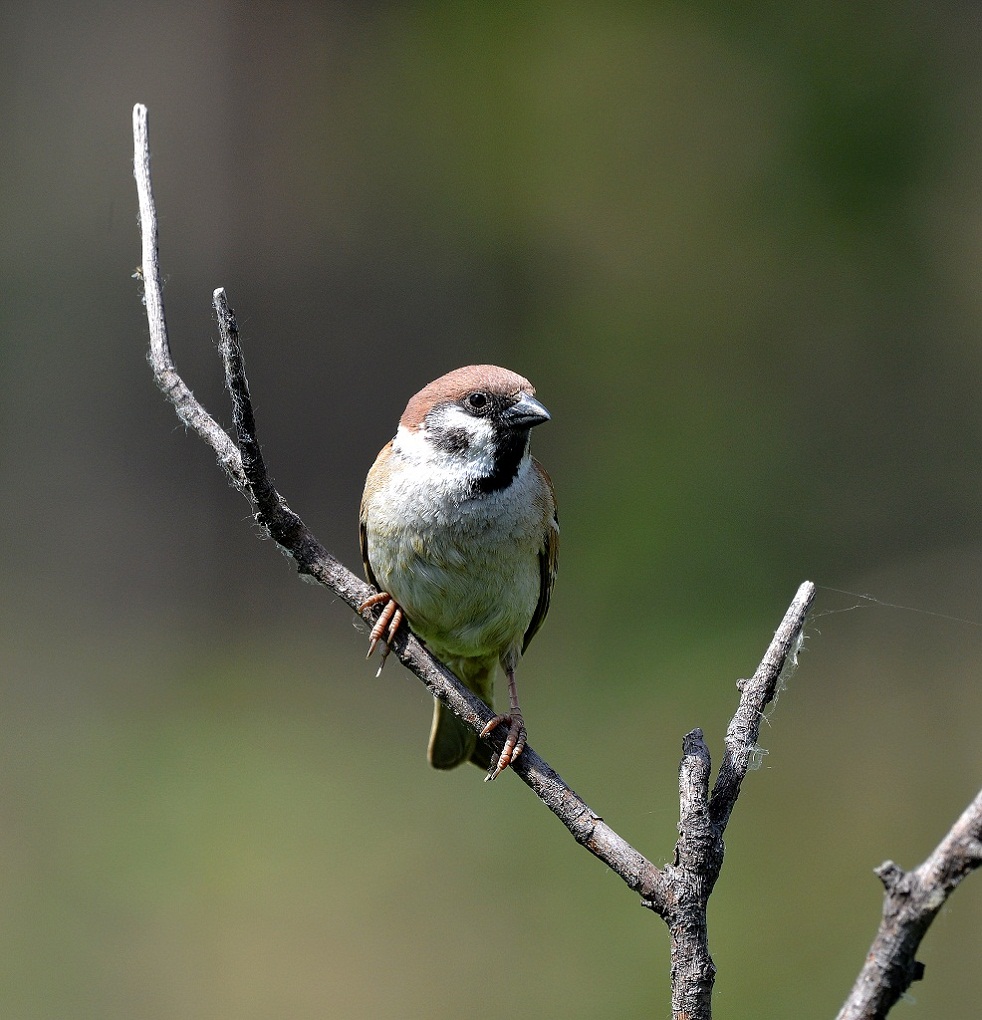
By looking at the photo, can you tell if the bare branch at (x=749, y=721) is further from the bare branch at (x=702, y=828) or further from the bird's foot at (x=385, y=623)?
the bird's foot at (x=385, y=623)

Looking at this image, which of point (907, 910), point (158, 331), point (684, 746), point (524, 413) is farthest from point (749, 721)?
point (524, 413)

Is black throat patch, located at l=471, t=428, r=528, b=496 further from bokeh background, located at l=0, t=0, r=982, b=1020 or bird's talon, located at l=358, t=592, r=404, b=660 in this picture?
bokeh background, located at l=0, t=0, r=982, b=1020

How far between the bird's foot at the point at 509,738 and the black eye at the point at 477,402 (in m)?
0.59

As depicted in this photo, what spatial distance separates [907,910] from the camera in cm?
96

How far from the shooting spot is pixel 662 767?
455 cm

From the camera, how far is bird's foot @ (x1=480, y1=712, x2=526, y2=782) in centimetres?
194

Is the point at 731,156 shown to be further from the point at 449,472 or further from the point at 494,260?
the point at 449,472

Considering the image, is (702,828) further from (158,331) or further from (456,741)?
(456,741)

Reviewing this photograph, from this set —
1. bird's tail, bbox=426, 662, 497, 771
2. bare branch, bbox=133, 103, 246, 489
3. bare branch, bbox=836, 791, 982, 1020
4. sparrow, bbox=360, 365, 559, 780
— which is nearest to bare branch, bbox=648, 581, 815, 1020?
bare branch, bbox=836, 791, 982, 1020

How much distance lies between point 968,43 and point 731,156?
1.42 meters

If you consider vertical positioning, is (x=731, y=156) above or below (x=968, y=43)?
below

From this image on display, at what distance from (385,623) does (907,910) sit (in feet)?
4.60

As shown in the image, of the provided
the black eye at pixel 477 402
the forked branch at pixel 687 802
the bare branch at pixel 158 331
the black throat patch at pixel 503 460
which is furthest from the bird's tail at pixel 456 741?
the bare branch at pixel 158 331

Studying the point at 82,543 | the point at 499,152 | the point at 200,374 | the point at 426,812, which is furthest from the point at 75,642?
the point at 499,152
